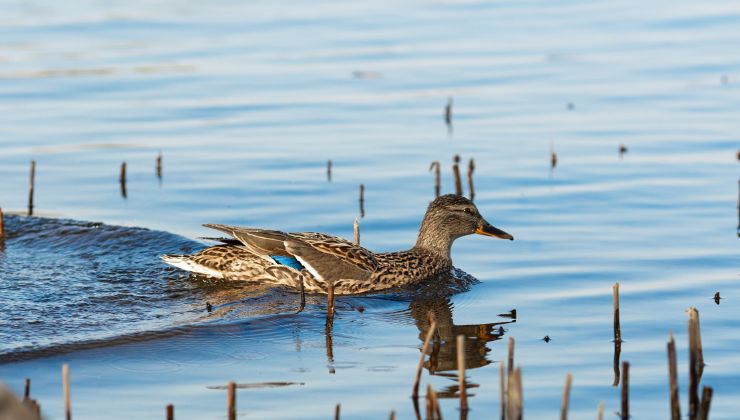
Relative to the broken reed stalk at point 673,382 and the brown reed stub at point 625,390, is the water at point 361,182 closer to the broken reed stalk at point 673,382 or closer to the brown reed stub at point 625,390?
the brown reed stub at point 625,390

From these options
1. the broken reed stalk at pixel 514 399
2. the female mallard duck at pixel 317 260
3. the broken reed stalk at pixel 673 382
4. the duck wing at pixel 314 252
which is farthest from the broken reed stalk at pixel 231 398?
the duck wing at pixel 314 252

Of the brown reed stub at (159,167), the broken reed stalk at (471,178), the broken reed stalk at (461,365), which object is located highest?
the brown reed stub at (159,167)

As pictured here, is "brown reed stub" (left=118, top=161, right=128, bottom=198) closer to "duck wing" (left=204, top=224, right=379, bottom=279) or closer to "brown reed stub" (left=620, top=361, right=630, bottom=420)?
"duck wing" (left=204, top=224, right=379, bottom=279)

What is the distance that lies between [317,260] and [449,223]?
4.49 ft

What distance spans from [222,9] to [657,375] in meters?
17.2

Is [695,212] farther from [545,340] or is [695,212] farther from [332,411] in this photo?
[332,411]

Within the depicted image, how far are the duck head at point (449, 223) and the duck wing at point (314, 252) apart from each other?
32.9 inches

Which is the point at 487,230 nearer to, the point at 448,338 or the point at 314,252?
the point at 314,252

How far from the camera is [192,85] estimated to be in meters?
18.6

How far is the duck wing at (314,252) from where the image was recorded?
10906mm

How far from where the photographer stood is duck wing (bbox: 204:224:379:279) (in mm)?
10906

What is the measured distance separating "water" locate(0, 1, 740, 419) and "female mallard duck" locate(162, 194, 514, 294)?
0.24 metres

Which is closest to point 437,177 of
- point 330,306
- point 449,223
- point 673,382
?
point 449,223

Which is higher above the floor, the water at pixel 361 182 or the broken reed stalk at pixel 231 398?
the water at pixel 361 182
